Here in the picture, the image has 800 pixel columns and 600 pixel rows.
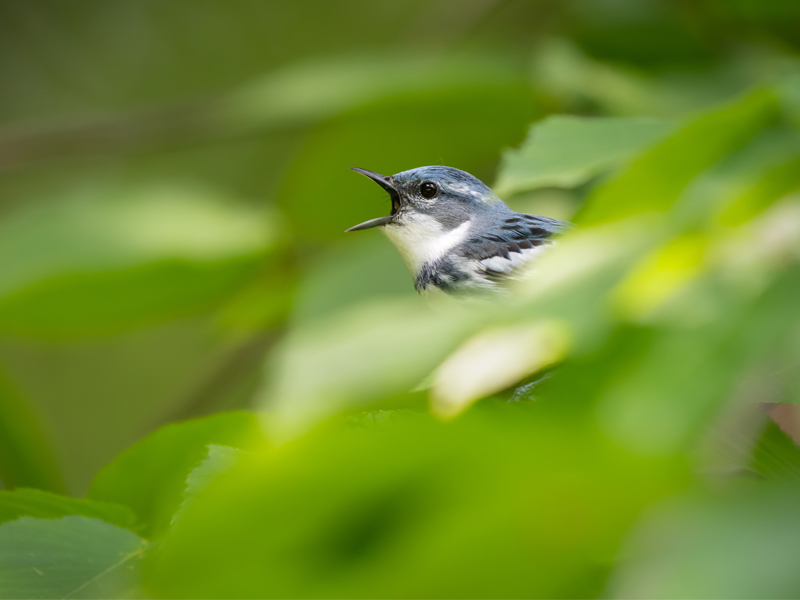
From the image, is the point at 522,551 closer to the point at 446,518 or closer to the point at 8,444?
the point at 446,518

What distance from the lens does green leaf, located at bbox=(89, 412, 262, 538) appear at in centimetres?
51

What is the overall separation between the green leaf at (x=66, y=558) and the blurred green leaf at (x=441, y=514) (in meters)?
0.23

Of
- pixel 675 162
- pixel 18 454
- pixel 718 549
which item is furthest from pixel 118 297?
pixel 718 549

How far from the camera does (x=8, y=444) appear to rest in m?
1.07

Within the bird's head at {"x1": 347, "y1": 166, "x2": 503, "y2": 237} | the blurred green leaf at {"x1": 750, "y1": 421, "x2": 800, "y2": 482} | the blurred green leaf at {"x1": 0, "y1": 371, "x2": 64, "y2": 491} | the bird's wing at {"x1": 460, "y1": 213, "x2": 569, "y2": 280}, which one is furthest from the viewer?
the bird's head at {"x1": 347, "y1": 166, "x2": 503, "y2": 237}

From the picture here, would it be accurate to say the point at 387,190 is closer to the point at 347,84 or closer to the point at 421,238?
the point at 421,238

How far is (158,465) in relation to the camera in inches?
21.6

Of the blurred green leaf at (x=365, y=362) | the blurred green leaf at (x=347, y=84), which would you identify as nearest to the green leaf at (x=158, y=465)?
the blurred green leaf at (x=365, y=362)

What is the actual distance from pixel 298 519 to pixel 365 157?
1388 millimetres

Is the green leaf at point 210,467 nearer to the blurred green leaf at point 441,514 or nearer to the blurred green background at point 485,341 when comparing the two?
the blurred green background at point 485,341

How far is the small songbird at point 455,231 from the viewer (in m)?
0.94

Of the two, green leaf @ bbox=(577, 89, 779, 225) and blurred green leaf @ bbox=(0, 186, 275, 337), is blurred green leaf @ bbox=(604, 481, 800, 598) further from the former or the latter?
blurred green leaf @ bbox=(0, 186, 275, 337)

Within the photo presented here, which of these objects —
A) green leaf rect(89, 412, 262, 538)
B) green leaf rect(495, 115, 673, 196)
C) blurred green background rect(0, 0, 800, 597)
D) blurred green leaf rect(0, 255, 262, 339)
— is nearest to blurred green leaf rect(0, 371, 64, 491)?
blurred green background rect(0, 0, 800, 597)

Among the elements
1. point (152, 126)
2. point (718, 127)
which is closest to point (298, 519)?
point (718, 127)
